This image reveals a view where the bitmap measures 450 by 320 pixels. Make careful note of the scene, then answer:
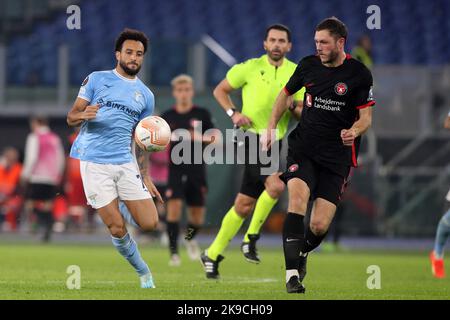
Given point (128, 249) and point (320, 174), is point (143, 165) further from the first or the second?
point (320, 174)

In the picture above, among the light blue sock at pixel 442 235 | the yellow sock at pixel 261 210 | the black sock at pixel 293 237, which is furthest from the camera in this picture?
the light blue sock at pixel 442 235

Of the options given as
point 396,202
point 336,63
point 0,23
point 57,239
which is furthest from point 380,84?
point 336,63

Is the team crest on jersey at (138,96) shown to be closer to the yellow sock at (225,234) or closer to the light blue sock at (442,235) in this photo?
the yellow sock at (225,234)

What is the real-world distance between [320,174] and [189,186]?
5827mm

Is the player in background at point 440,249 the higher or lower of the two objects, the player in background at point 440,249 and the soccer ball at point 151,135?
the lower

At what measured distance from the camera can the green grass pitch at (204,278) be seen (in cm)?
891

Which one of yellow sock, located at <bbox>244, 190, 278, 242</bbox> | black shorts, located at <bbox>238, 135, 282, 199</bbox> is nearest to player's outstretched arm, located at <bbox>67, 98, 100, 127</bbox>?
black shorts, located at <bbox>238, 135, 282, 199</bbox>

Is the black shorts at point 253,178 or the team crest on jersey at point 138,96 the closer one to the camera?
the team crest on jersey at point 138,96

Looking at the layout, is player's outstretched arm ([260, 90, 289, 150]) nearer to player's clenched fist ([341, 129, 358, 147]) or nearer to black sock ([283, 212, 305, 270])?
player's clenched fist ([341, 129, 358, 147])

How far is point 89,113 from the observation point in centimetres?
888

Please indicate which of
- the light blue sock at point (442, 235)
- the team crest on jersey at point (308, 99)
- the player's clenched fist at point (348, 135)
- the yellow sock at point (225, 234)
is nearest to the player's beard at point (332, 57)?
the team crest on jersey at point (308, 99)

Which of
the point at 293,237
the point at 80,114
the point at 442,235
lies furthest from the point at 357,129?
the point at 442,235

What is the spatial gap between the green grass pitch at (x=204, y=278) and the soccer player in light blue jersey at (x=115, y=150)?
60 centimetres

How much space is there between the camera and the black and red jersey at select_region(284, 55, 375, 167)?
9023 millimetres
